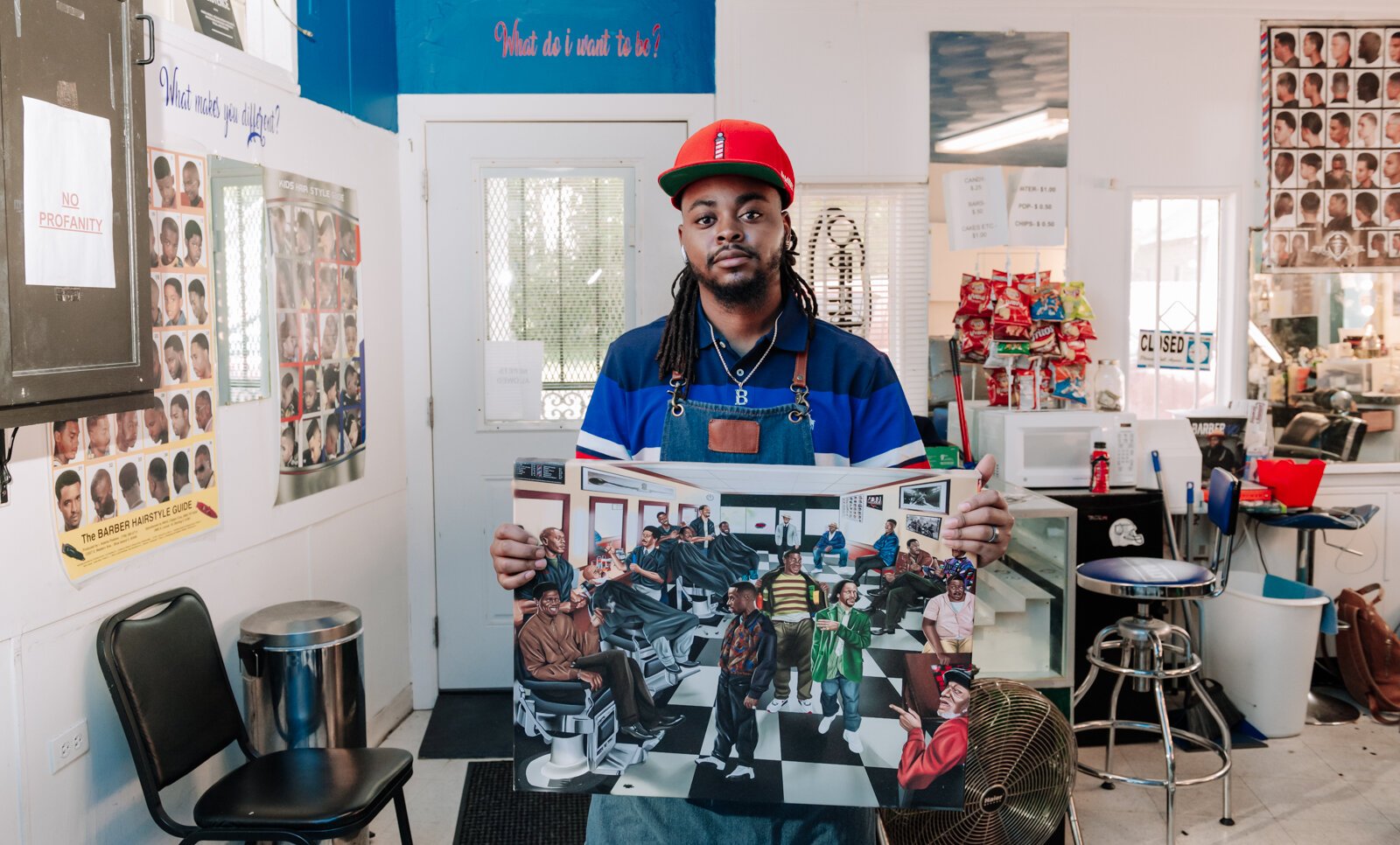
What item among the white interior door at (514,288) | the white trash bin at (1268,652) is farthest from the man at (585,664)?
the white trash bin at (1268,652)

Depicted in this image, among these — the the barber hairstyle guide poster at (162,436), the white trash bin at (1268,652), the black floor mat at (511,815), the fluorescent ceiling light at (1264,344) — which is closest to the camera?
the the barber hairstyle guide poster at (162,436)

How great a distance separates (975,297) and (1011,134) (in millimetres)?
690

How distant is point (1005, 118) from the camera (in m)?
4.14

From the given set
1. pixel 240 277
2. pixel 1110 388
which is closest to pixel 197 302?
pixel 240 277

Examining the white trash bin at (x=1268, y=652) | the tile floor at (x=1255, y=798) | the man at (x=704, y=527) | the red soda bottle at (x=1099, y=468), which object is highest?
the man at (x=704, y=527)

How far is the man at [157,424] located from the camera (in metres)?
2.46

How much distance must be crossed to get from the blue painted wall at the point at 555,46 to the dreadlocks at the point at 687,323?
2335 millimetres

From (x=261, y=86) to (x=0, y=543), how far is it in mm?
1534

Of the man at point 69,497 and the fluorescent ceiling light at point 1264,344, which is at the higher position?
the fluorescent ceiling light at point 1264,344

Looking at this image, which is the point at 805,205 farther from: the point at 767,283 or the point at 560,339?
the point at 767,283

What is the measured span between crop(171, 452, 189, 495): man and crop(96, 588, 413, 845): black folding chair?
0.86 feet

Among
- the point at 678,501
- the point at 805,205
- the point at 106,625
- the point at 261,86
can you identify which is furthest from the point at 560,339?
the point at 678,501

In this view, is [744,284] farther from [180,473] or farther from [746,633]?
[180,473]

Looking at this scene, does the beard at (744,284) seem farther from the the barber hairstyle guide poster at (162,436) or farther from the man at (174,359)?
the man at (174,359)
